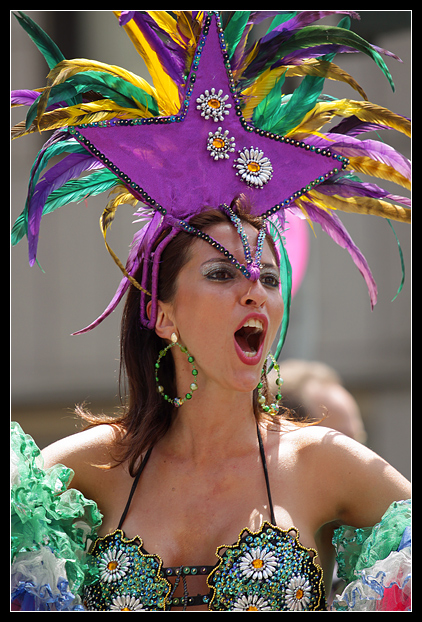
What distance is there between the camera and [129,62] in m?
Answer: 9.12

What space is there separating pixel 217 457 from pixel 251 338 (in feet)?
1.52

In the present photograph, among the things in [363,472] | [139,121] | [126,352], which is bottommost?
[363,472]

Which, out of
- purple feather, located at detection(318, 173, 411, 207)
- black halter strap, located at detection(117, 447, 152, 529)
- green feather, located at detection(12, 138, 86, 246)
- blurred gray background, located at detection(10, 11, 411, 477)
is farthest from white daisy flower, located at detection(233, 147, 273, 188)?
blurred gray background, located at detection(10, 11, 411, 477)

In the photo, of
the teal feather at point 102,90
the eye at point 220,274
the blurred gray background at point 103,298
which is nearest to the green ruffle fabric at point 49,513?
the eye at point 220,274

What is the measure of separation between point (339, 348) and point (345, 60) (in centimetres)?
354

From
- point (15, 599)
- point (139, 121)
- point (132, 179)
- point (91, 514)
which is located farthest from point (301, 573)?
point (139, 121)

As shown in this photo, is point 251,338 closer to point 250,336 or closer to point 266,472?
point 250,336

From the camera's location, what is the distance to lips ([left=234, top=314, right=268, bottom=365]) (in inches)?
102

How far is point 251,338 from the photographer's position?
8.92 ft

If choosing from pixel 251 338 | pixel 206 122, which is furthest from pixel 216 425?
pixel 206 122

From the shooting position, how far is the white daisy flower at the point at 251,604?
2496mm

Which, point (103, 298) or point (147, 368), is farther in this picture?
point (103, 298)

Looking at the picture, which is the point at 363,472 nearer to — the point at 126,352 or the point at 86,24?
the point at 126,352

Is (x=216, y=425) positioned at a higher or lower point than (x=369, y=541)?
higher
